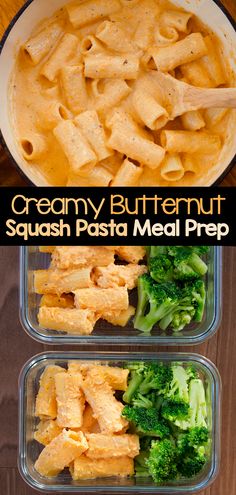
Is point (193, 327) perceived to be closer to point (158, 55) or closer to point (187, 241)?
point (187, 241)

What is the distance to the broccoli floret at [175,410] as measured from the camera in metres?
1.94

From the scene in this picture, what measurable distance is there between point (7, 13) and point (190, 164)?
58cm

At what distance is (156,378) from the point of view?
1.98 meters

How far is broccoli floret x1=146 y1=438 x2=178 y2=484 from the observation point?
1.94 metres

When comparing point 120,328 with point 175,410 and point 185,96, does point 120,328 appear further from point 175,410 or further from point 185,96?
point 185,96

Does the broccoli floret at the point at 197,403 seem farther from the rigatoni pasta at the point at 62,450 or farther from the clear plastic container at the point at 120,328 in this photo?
the rigatoni pasta at the point at 62,450

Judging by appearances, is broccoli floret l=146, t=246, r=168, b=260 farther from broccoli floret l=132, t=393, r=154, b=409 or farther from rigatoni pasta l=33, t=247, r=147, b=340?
broccoli floret l=132, t=393, r=154, b=409

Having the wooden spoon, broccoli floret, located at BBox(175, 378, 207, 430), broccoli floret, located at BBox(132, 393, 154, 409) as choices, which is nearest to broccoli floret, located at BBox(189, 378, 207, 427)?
broccoli floret, located at BBox(175, 378, 207, 430)

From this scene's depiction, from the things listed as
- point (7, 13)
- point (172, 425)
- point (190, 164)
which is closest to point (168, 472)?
point (172, 425)

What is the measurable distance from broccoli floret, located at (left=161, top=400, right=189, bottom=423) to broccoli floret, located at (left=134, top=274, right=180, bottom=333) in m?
0.19

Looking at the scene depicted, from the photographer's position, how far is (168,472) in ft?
6.41

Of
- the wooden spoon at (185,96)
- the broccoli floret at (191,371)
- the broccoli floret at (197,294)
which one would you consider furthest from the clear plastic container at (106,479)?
the wooden spoon at (185,96)

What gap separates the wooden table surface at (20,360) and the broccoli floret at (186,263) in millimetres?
85

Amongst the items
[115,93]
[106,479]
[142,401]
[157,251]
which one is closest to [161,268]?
[157,251]
